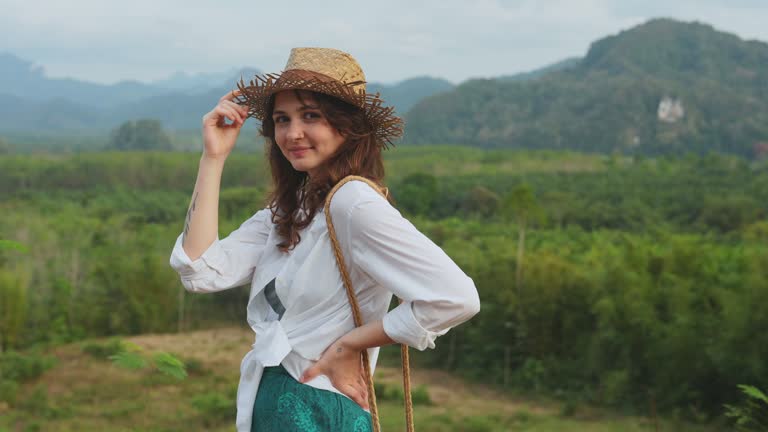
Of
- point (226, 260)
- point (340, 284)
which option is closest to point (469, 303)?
point (340, 284)

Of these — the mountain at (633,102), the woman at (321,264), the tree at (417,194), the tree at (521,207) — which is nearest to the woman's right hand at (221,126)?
the woman at (321,264)

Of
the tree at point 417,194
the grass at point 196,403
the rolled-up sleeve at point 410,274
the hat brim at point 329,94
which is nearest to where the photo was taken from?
the rolled-up sleeve at point 410,274

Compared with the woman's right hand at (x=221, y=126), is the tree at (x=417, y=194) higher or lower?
lower

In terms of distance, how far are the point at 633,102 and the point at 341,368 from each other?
2790 inches

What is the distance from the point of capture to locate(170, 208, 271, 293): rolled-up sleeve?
4.37ft

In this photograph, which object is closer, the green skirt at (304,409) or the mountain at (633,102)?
the green skirt at (304,409)

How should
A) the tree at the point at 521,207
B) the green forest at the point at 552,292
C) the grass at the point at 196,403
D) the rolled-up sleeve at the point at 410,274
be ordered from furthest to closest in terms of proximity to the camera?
the tree at the point at 521,207 → the grass at the point at 196,403 → the green forest at the point at 552,292 → the rolled-up sleeve at the point at 410,274

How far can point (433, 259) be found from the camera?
43.8 inches

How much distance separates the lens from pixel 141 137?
83062 mm

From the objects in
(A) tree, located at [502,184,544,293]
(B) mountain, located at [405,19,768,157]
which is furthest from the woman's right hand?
(B) mountain, located at [405,19,768,157]

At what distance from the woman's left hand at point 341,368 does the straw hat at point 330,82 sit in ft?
1.15

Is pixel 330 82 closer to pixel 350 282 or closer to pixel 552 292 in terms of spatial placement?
pixel 350 282

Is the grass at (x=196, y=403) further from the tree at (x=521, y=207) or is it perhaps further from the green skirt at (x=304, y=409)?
the green skirt at (x=304, y=409)

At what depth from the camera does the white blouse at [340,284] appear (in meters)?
1.12
